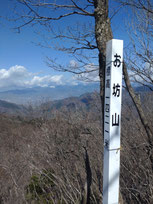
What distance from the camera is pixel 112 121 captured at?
5.37ft

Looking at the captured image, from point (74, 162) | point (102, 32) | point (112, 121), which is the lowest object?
point (74, 162)

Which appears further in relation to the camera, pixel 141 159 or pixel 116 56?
pixel 141 159

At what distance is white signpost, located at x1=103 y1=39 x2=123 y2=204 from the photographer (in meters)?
1.64

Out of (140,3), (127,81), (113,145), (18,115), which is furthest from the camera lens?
(18,115)

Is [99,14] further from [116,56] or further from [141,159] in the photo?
[141,159]

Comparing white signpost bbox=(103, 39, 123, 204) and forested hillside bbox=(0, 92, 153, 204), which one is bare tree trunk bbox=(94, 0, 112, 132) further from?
forested hillside bbox=(0, 92, 153, 204)

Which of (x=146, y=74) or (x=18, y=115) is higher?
(x=146, y=74)

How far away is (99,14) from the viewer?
231 centimetres

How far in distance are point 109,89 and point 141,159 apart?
7.14 ft

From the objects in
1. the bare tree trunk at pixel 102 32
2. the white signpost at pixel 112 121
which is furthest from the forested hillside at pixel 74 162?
the bare tree trunk at pixel 102 32

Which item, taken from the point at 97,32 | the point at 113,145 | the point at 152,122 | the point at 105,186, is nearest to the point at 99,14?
the point at 97,32

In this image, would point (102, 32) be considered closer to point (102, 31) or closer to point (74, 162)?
point (102, 31)

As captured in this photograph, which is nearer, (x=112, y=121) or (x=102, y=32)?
(x=112, y=121)

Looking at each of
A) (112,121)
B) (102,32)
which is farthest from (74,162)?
(102,32)
